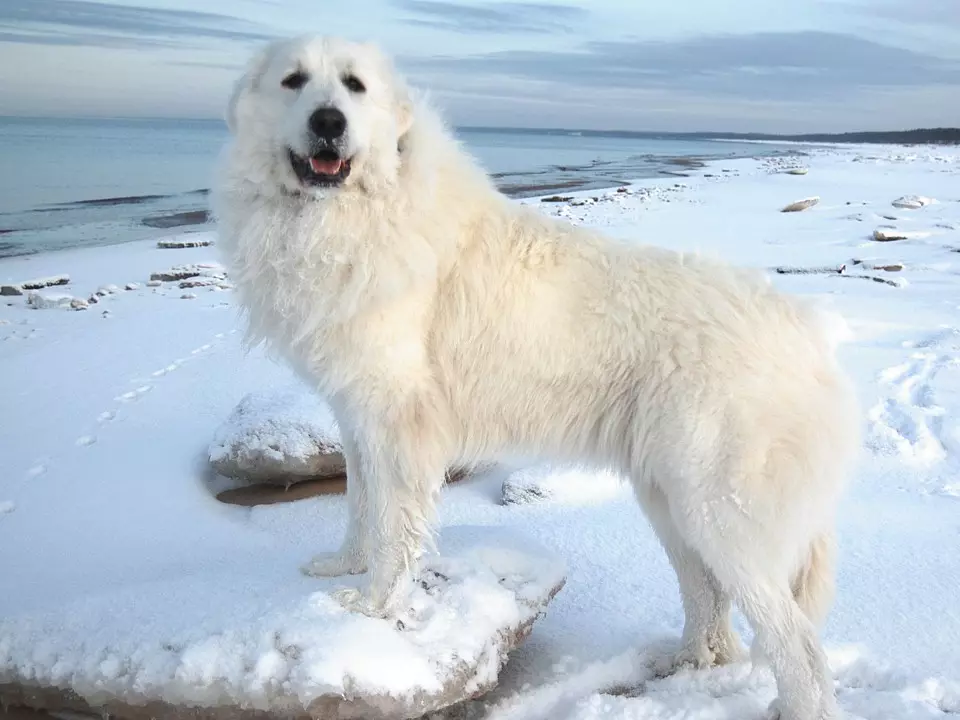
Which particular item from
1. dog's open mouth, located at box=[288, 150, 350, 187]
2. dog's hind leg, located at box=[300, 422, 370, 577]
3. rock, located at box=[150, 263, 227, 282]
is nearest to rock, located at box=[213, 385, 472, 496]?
dog's hind leg, located at box=[300, 422, 370, 577]

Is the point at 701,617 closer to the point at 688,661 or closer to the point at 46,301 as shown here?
the point at 688,661

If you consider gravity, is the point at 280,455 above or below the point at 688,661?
above

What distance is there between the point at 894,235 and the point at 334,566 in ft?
39.3

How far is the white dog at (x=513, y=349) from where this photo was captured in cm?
271

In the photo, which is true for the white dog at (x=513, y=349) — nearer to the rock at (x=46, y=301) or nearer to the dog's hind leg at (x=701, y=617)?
the dog's hind leg at (x=701, y=617)

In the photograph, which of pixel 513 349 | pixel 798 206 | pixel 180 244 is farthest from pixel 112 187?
pixel 513 349

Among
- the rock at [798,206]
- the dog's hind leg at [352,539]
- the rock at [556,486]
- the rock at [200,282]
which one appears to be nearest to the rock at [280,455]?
the rock at [556,486]

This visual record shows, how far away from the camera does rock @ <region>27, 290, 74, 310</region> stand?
30.1 ft

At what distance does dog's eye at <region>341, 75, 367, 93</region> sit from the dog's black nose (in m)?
0.23

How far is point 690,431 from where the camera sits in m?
2.68

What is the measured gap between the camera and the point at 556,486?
4574 millimetres

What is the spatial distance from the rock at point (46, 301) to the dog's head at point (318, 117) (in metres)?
7.23

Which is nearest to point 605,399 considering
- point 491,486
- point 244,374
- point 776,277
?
point 491,486

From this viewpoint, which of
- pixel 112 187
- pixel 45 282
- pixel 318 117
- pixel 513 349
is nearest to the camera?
pixel 318 117
